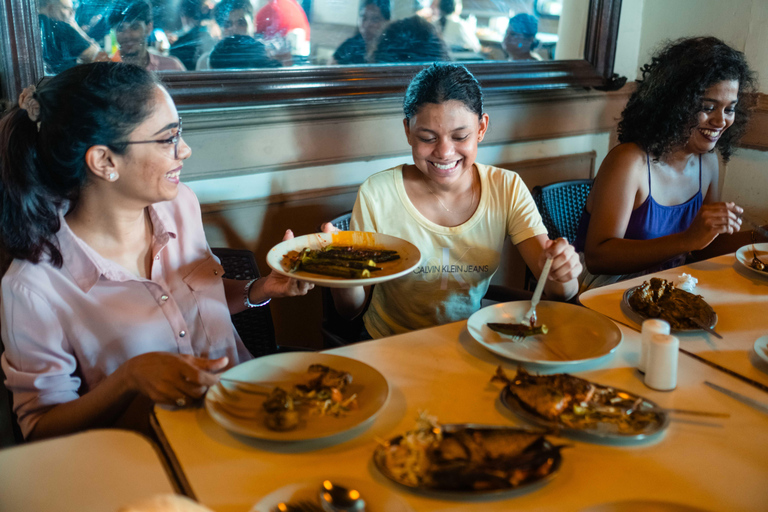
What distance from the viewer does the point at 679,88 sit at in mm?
2576

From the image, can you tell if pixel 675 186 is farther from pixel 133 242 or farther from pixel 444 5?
pixel 133 242

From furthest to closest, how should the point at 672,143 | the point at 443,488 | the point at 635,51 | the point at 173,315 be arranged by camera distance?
the point at 635,51 < the point at 672,143 < the point at 173,315 < the point at 443,488

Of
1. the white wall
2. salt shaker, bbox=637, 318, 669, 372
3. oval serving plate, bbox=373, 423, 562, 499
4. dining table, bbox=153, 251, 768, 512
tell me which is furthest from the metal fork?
the white wall

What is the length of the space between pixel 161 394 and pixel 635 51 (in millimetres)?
3490

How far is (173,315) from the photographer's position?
172 centimetres

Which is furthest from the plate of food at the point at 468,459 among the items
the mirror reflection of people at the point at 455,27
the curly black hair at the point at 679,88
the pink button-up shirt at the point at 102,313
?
the mirror reflection of people at the point at 455,27

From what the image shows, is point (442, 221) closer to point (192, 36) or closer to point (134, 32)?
point (192, 36)

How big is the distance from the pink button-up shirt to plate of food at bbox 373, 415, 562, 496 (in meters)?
0.86

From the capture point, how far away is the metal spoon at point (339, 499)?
980 millimetres

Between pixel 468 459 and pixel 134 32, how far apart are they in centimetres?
194

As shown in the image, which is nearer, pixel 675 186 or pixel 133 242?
pixel 133 242

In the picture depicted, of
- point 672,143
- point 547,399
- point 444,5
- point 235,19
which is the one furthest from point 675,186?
point 235,19

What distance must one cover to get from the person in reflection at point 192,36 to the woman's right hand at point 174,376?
1379 mm

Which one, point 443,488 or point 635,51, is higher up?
point 635,51
